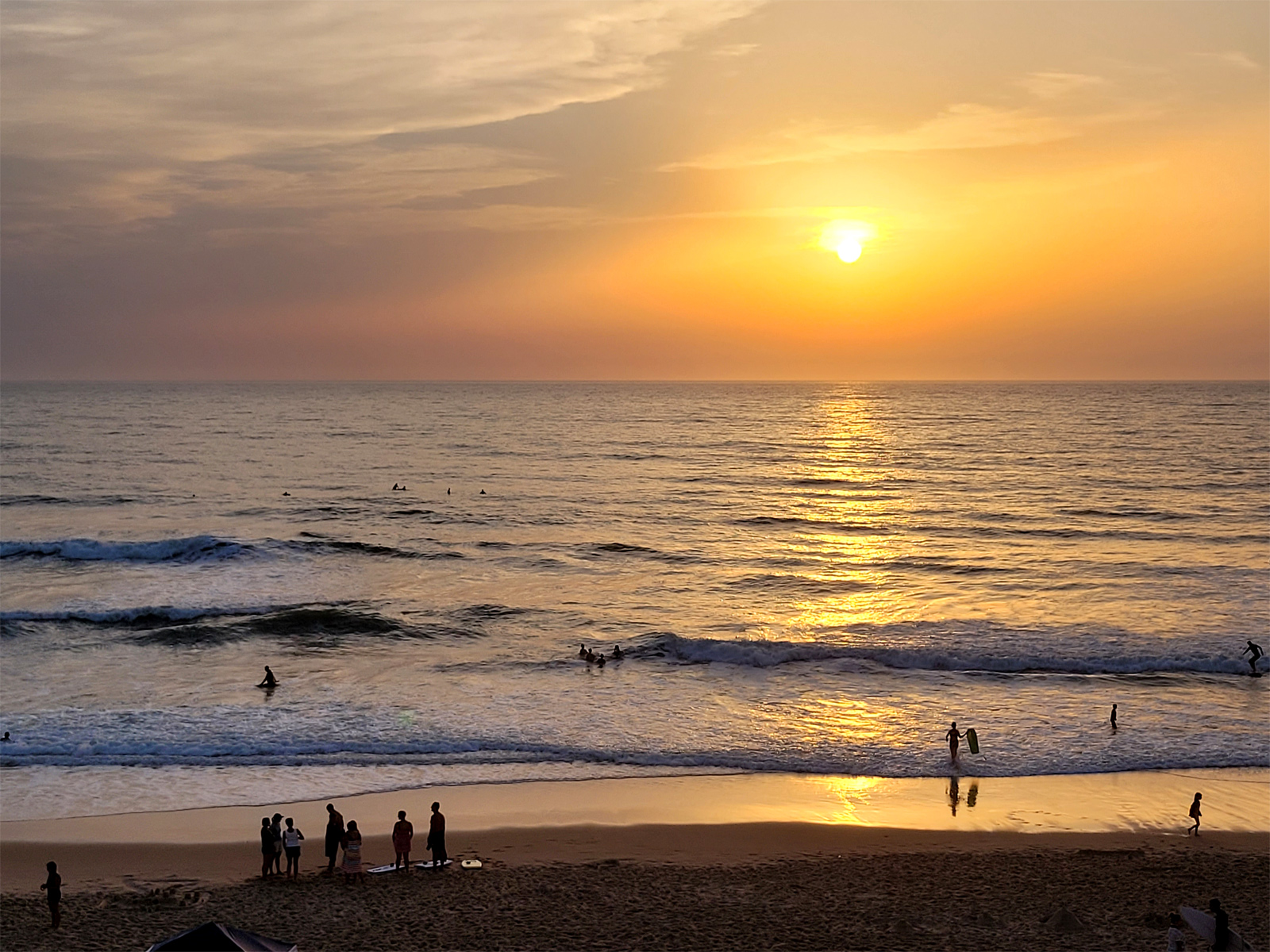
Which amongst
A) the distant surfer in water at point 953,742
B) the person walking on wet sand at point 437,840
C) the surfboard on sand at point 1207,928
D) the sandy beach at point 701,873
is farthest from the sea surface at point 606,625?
the surfboard on sand at point 1207,928

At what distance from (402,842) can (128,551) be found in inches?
1488

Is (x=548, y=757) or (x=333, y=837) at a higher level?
(x=333, y=837)

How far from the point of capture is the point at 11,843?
18484mm

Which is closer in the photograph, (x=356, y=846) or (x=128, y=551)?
(x=356, y=846)

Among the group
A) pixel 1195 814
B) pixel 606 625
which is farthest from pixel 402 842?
pixel 606 625

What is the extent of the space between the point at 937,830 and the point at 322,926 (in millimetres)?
11137

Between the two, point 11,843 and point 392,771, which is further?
point 392,771

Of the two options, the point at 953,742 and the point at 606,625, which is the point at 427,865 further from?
the point at 606,625

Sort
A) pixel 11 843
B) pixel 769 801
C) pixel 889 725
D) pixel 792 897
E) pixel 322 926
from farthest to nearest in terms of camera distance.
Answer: pixel 889 725 < pixel 769 801 < pixel 11 843 < pixel 792 897 < pixel 322 926

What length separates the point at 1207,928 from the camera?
13.4 meters

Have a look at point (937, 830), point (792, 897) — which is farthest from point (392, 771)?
point (937, 830)

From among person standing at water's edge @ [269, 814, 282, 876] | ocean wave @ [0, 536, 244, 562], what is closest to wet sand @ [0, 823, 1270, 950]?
person standing at water's edge @ [269, 814, 282, 876]

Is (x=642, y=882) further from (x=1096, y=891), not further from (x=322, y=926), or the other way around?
(x=1096, y=891)

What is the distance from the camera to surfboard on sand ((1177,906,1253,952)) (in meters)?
13.3
